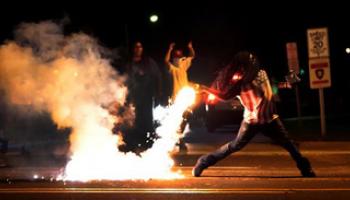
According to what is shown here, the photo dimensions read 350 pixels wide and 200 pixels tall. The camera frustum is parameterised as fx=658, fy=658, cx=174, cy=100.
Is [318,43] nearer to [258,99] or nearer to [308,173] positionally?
[308,173]

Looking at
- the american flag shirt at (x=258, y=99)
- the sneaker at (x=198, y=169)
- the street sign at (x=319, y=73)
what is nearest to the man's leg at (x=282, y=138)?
the american flag shirt at (x=258, y=99)

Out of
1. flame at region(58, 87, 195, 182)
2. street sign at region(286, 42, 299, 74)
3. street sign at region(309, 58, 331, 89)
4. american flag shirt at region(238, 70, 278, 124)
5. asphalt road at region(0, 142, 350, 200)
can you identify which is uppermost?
street sign at region(286, 42, 299, 74)

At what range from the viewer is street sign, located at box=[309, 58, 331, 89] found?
18109mm

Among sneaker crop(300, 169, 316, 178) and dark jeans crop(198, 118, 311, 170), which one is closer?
dark jeans crop(198, 118, 311, 170)

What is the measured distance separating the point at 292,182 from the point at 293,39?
42.4 meters

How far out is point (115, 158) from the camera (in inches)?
467

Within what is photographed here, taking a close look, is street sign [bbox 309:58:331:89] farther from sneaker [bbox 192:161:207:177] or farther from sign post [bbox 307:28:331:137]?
sneaker [bbox 192:161:207:177]

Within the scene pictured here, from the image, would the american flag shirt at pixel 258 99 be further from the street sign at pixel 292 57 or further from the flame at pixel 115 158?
the street sign at pixel 292 57

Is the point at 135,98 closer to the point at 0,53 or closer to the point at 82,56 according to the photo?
the point at 82,56

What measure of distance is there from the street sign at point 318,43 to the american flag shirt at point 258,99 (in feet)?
28.1

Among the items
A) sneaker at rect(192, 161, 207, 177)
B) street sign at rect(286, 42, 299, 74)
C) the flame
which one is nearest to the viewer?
sneaker at rect(192, 161, 207, 177)

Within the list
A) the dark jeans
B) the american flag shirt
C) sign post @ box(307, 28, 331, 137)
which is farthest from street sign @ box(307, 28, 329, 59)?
the american flag shirt

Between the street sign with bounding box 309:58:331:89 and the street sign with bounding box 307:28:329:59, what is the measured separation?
183mm

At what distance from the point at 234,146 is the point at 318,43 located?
8918 millimetres
